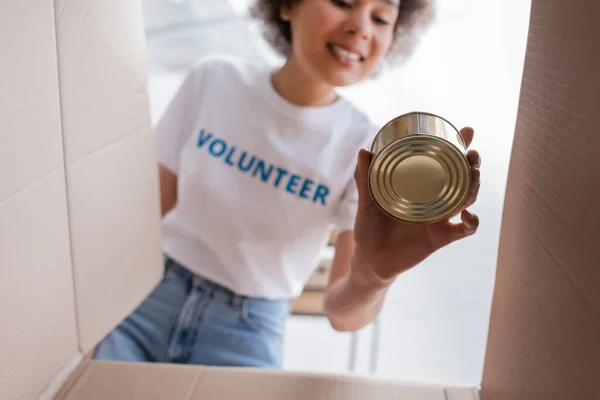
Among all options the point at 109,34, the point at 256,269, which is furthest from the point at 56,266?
the point at 256,269

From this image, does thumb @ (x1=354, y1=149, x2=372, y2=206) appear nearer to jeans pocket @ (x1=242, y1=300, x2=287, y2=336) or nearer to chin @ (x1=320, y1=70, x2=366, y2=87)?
chin @ (x1=320, y1=70, x2=366, y2=87)

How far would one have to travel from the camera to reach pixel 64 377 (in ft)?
2.04

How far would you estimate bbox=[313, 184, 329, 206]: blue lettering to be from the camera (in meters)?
1.04

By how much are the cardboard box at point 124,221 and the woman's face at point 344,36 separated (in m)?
0.28

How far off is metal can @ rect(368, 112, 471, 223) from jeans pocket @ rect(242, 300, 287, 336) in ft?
1.88

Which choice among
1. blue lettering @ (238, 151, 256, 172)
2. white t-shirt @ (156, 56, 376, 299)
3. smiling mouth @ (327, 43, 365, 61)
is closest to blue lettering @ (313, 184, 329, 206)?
white t-shirt @ (156, 56, 376, 299)


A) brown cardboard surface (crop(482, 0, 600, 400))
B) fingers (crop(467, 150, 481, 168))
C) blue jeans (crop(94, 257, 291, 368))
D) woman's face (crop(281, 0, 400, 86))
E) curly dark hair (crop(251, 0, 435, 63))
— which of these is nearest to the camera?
brown cardboard surface (crop(482, 0, 600, 400))

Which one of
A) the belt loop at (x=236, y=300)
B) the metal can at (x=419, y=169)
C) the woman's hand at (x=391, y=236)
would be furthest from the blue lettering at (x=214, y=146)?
the metal can at (x=419, y=169)

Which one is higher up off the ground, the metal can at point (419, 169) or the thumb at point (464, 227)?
the metal can at point (419, 169)

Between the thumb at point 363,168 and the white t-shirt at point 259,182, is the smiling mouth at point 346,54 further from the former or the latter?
the thumb at point 363,168

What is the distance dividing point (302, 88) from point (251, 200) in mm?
196

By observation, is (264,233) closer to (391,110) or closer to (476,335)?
(476,335)

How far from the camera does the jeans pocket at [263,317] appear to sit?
3.53 feet

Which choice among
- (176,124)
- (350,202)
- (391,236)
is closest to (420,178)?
(391,236)
